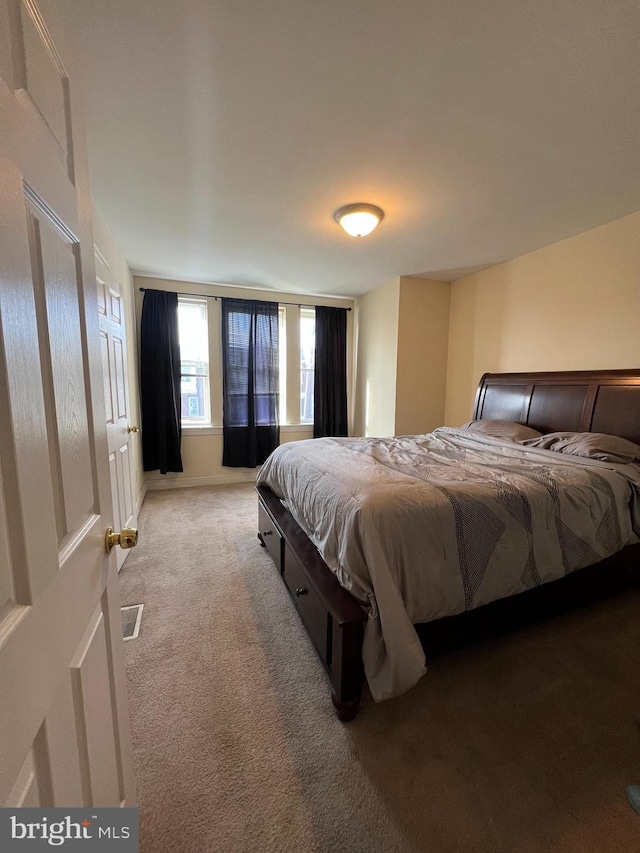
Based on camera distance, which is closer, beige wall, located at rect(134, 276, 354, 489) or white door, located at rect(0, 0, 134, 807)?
white door, located at rect(0, 0, 134, 807)

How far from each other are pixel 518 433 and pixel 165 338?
3.75m

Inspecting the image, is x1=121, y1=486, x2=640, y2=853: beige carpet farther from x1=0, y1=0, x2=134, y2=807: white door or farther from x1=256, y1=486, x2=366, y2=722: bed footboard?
x1=0, y1=0, x2=134, y2=807: white door

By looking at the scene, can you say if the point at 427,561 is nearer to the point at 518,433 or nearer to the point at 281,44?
the point at 518,433

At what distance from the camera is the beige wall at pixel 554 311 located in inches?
97.7

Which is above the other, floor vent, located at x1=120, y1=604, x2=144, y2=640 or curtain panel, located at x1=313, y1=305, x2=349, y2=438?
curtain panel, located at x1=313, y1=305, x2=349, y2=438

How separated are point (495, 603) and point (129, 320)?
3.83 metres

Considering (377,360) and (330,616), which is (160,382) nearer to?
(377,360)

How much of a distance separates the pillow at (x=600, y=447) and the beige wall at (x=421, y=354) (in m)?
1.76

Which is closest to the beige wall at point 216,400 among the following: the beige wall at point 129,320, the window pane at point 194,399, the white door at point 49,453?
the window pane at point 194,399

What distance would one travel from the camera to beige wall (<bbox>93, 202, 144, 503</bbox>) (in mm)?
2535

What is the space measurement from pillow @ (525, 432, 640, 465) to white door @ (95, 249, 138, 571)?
2.94 m

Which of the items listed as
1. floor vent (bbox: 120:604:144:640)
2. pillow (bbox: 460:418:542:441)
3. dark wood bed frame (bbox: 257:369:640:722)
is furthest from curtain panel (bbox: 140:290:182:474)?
pillow (bbox: 460:418:542:441)

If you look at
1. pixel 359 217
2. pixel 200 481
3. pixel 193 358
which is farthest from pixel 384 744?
pixel 193 358

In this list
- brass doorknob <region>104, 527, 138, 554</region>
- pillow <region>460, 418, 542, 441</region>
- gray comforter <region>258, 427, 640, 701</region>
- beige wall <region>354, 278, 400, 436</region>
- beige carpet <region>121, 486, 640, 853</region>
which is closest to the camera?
brass doorknob <region>104, 527, 138, 554</region>
